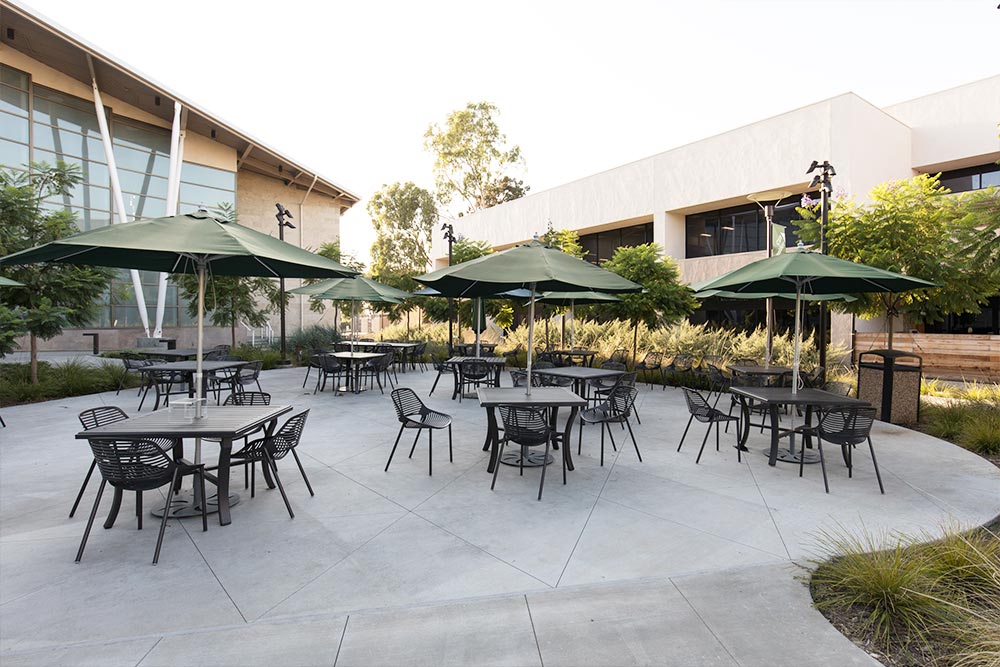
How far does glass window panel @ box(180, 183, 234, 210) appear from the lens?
23.2 m

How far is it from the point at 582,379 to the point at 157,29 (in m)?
19.8

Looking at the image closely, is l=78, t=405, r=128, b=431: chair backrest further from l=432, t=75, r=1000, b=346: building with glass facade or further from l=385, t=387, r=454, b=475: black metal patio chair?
l=432, t=75, r=1000, b=346: building with glass facade

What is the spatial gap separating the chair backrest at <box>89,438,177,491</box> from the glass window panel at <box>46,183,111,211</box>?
20564 mm

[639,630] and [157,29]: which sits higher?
[157,29]

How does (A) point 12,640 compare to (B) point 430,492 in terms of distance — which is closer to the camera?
(A) point 12,640

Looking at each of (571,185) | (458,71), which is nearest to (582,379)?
(571,185)

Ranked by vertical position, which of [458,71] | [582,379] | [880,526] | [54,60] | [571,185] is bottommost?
[880,526]

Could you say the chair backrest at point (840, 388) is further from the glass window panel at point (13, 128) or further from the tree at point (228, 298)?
the glass window panel at point (13, 128)

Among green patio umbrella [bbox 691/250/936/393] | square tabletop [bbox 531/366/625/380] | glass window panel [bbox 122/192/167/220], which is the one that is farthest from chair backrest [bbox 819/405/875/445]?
glass window panel [bbox 122/192/167/220]

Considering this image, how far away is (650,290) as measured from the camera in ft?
43.1

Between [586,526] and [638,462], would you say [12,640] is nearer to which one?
[586,526]

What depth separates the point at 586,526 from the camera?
425cm

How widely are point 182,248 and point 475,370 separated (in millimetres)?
6627

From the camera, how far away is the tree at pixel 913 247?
28.5 feet
